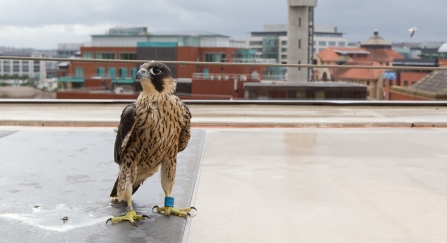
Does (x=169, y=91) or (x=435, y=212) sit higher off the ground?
(x=169, y=91)

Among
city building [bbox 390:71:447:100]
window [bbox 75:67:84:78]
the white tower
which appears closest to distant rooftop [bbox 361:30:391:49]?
the white tower

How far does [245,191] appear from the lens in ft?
13.6

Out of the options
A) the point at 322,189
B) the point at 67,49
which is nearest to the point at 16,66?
the point at 67,49

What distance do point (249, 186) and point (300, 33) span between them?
211 feet

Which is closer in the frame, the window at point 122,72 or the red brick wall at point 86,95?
the red brick wall at point 86,95

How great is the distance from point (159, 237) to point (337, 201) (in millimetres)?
1443

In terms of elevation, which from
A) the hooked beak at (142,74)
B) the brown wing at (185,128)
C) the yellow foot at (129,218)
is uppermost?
the hooked beak at (142,74)

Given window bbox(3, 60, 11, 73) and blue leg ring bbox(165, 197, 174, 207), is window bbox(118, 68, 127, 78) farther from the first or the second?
window bbox(3, 60, 11, 73)

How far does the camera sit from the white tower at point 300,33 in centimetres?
6594

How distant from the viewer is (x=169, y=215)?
3395 mm

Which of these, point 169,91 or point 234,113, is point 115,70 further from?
point 169,91

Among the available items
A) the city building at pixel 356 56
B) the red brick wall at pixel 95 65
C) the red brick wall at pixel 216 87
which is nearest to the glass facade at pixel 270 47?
the city building at pixel 356 56

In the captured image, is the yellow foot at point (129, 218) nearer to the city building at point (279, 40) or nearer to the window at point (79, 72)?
the window at point (79, 72)

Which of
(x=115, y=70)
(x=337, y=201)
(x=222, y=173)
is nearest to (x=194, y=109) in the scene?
(x=222, y=173)
